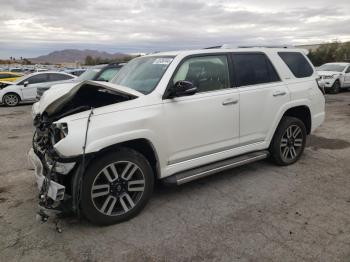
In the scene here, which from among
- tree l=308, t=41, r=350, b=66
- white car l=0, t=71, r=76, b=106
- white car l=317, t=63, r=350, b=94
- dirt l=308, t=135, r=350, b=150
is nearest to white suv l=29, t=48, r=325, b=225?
dirt l=308, t=135, r=350, b=150

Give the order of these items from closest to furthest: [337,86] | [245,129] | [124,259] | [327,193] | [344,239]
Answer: [124,259] → [344,239] → [327,193] → [245,129] → [337,86]

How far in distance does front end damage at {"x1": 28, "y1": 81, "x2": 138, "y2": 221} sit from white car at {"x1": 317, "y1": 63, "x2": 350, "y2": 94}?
50.7 ft

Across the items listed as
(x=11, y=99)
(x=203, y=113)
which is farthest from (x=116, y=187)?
(x=11, y=99)

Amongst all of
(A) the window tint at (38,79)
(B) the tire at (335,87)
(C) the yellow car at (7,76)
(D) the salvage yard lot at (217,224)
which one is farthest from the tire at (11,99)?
(B) the tire at (335,87)

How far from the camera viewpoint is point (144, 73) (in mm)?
4598

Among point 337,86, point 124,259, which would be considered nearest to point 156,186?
point 124,259

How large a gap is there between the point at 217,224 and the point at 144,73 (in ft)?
6.99

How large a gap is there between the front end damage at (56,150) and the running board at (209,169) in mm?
1075

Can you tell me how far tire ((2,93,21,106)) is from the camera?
15656 millimetres

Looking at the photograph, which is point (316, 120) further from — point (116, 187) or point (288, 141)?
point (116, 187)

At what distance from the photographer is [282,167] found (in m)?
5.53

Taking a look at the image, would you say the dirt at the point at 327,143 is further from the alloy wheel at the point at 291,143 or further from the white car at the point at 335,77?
the white car at the point at 335,77

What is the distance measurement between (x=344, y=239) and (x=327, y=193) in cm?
120

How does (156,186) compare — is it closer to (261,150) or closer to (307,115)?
(261,150)
